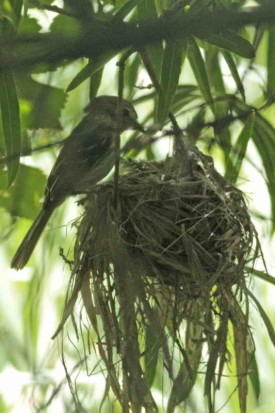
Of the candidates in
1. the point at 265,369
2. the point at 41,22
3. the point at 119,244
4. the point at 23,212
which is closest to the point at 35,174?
the point at 23,212

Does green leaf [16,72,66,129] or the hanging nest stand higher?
green leaf [16,72,66,129]

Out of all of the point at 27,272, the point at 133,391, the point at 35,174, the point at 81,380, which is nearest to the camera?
the point at 133,391

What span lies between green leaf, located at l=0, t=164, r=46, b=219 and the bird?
0.18 feet

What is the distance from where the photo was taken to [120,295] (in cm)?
268

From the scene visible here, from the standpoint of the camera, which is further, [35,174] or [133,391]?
[35,174]

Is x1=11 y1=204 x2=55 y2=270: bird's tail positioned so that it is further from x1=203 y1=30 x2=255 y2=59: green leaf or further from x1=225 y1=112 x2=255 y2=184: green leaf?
x1=203 y1=30 x2=255 y2=59: green leaf

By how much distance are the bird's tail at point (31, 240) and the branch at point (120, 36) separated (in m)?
1.96

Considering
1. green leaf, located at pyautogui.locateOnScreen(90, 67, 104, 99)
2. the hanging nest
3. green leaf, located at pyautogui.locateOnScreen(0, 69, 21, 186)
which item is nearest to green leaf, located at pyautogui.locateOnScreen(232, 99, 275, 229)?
the hanging nest

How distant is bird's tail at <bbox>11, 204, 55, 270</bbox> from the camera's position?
10.8ft

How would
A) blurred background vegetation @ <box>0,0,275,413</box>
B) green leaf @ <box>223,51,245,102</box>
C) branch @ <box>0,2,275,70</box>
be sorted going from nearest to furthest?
branch @ <box>0,2,275,70</box> < blurred background vegetation @ <box>0,0,275,413</box> < green leaf @ <box>223,51,245,102</box>

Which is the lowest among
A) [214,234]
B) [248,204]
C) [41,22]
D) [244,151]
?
[214,234]

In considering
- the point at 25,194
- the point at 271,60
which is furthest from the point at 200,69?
the point at 25,194

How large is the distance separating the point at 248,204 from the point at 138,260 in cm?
55

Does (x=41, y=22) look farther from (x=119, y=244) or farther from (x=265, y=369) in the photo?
(x=265, y=369)
